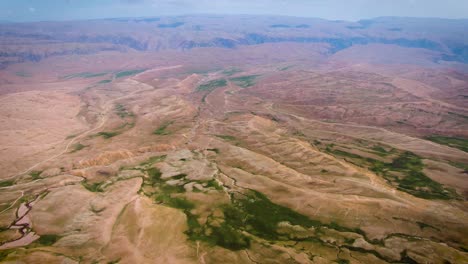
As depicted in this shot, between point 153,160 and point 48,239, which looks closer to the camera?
point 48,239

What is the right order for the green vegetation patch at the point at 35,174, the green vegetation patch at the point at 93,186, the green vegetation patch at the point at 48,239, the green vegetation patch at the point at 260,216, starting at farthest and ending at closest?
the green vegetation patch at the point at 35,174 → the green vegetation patch at the point at 93,186 → the green vegetation patch at the point at 260,216 → the green vegetation patch at the point at 48,239

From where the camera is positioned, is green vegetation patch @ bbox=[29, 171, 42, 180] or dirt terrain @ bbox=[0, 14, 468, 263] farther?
green vegetation patch @ bbox=[29, 171, 42, 180]

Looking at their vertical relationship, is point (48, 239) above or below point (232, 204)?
below

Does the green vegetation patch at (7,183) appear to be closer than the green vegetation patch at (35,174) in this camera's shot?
Yes

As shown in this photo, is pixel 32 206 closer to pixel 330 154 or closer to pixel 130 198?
pixel 130 198

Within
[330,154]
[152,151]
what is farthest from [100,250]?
[330,154]

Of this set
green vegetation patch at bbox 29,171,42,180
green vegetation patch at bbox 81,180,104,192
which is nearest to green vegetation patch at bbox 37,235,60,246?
green vegetation patch at bbox 81,180,104,192

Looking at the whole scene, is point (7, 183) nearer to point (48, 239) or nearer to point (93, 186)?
point (93, 186)

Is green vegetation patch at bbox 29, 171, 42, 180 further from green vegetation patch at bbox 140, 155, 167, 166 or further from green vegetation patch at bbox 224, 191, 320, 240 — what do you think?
green vegetation patch at bbox 224, 191, 320, 240

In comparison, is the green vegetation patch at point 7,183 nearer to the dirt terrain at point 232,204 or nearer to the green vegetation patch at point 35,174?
the dirt terrain at point 232,204

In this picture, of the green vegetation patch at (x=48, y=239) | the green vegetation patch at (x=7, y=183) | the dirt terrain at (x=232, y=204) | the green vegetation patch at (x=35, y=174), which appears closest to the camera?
the dirt terrain at (x=232, y=204)

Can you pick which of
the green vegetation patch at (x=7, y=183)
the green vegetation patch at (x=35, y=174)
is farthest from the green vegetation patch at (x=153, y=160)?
the green vegetation patch at (x=7, y=183)

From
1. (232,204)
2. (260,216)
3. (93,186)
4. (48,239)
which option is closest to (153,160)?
(93,186)
